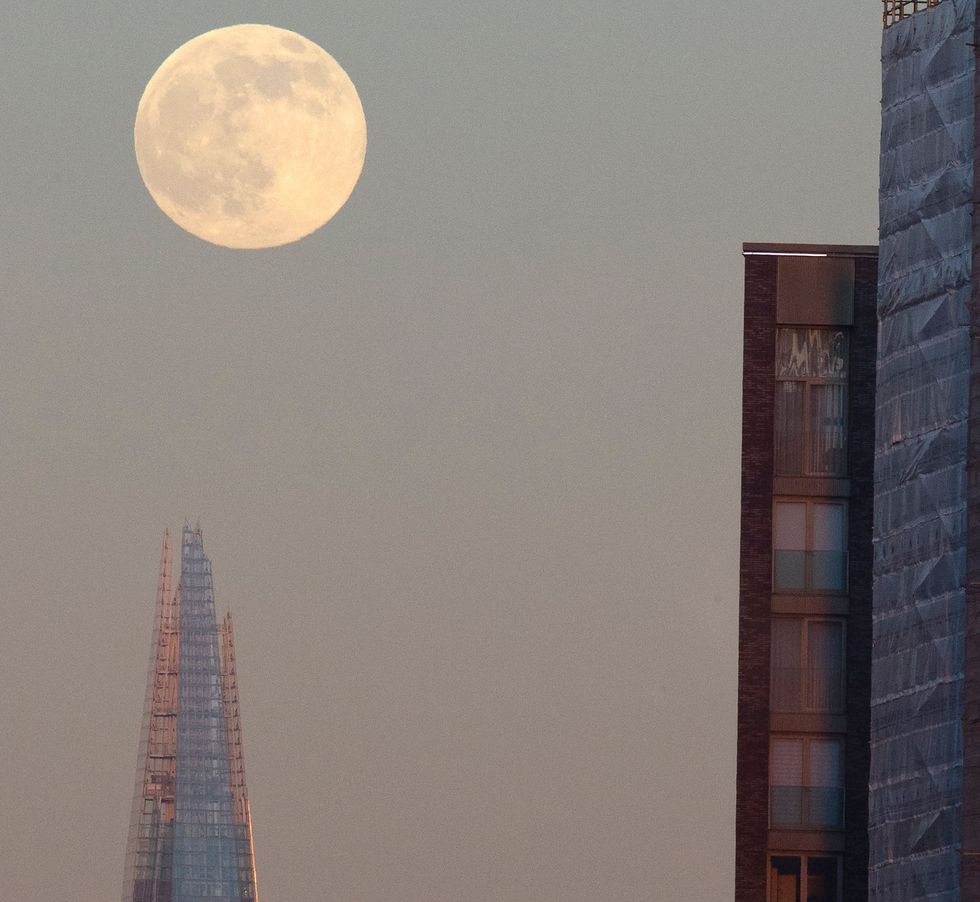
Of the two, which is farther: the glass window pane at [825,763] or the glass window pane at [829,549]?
the glass window pane at [829,549]

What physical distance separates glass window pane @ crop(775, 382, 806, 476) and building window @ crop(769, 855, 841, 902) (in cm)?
1185

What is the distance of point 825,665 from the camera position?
8819 cm

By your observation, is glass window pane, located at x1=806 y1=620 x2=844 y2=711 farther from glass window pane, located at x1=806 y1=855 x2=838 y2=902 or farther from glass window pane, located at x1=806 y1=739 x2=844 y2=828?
glass window pane, located at x1=806 y1=855 x2=838 y2=902

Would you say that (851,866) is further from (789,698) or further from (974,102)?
(974,102)

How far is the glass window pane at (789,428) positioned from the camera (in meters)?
89.4

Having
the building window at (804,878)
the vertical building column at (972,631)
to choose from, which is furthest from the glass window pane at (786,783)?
the vertical building column at (972,631)

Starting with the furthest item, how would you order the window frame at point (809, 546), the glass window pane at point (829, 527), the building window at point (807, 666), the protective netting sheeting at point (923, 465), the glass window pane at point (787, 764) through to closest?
1. the glass window pane at point (829, 527)
2. the window frame at point (809, 546)
3. the building window at point (807, 666)
4. the glass window pane at point (787, 764)
5. the protective netting sheeting at point (923, 465)

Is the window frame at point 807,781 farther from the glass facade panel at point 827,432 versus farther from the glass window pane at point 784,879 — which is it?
the glass facade panel at point 827,432

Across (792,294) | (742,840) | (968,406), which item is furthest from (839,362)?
(742,840)

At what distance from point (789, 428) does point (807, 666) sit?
742 centimetres

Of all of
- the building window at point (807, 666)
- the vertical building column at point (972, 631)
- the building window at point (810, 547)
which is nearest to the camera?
the vertical building column at point (972, 631)

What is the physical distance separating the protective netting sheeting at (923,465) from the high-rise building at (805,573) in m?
3.38

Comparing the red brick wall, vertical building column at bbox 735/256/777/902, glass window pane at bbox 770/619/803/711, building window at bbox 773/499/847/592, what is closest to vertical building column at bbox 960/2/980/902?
the red brick wall

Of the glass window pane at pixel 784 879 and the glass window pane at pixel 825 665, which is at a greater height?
the glass window pane at pixel 825 665
